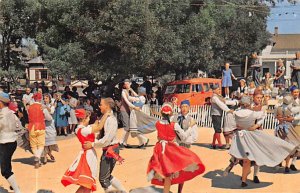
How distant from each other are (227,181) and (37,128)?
4140 millimetres

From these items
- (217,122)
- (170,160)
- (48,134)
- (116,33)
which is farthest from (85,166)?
(116,33)

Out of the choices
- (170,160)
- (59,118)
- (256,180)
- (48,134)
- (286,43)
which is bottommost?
(256,180)

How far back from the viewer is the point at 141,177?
9.92 m

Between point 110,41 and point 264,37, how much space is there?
2548 cm

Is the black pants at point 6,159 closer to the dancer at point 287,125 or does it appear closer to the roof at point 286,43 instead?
the dancer at point 287,125

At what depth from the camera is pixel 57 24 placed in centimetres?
1934

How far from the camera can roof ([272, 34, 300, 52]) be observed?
75.1 m

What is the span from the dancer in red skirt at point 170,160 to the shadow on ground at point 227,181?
1.58 metres

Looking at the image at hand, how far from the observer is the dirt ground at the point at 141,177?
8914 millimetres

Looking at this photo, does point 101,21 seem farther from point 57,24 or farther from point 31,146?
point 31,146

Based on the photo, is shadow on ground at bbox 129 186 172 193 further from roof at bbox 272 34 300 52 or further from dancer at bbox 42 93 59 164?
roof at bbox 272 34 300 52

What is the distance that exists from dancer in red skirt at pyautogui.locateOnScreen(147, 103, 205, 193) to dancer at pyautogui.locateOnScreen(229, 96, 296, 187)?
1.27 m

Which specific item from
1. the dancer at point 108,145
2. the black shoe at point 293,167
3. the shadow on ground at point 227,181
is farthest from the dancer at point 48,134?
the black shoe at point 293,167

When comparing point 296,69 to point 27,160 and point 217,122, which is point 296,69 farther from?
point 27,160
